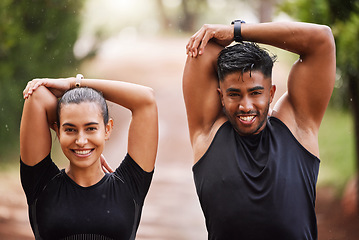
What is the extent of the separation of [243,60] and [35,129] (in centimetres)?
65

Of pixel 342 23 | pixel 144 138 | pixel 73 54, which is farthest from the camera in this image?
pixel 73 54

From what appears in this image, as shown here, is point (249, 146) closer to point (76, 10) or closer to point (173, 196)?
point (76, 10)

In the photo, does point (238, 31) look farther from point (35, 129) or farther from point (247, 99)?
point (35, 129)

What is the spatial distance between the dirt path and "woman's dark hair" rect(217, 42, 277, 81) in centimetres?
159

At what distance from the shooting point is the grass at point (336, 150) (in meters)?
5.38

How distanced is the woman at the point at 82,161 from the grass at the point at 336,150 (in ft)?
12.8

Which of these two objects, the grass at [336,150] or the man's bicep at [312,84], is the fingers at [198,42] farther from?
the grass at [336,150]

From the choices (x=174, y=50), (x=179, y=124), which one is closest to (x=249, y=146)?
(x=179, y=124)

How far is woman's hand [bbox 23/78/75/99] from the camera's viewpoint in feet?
5.16

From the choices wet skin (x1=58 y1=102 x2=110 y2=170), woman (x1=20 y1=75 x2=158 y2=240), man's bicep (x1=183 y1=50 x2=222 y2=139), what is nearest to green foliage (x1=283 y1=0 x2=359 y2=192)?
man's bicep (x1=183 y1=50 x2=222 y2=139)

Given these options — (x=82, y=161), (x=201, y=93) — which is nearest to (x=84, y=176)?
(x=82, y=161)

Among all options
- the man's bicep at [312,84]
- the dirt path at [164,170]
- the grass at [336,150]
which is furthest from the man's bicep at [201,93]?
the grass at [336,150]

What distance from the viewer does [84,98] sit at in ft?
5.18

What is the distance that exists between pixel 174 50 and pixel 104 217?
8194 millimetres
